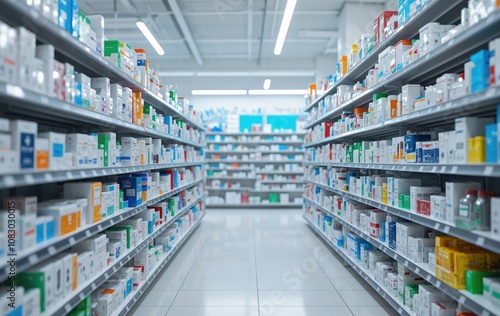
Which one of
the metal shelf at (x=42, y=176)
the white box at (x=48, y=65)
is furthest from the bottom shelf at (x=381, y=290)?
the white box at (x=48, y=65)

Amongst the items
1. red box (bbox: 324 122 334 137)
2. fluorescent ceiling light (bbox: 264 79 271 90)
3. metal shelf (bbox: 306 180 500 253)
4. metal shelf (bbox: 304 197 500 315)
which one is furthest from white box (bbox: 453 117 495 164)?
fluorescent ceiling light (bbox: 264 79 271 90)

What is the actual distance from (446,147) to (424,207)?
0.59m

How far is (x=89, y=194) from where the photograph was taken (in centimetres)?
269

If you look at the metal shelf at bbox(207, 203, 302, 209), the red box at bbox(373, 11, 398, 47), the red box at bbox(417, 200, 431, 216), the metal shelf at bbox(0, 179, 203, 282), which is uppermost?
the red box at bbox(373, 11, 398, 47)

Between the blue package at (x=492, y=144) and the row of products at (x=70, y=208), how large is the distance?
8.66 ft

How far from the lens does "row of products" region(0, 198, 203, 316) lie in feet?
6.61

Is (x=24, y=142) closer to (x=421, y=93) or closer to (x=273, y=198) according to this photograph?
(x=421, y=93)

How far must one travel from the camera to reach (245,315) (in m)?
3.40

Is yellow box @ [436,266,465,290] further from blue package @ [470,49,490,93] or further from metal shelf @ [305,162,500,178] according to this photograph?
blue package @ [470,49,490,93]

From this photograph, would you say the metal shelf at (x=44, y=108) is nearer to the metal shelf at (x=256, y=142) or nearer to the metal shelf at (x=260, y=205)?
the metal shelf at (x=260, y=205)

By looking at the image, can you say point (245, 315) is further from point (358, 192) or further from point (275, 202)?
point (275, 202)

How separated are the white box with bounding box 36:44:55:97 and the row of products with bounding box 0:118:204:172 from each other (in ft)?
0.89

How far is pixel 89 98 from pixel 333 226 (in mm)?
4394

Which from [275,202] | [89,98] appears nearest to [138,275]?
[89,98]
